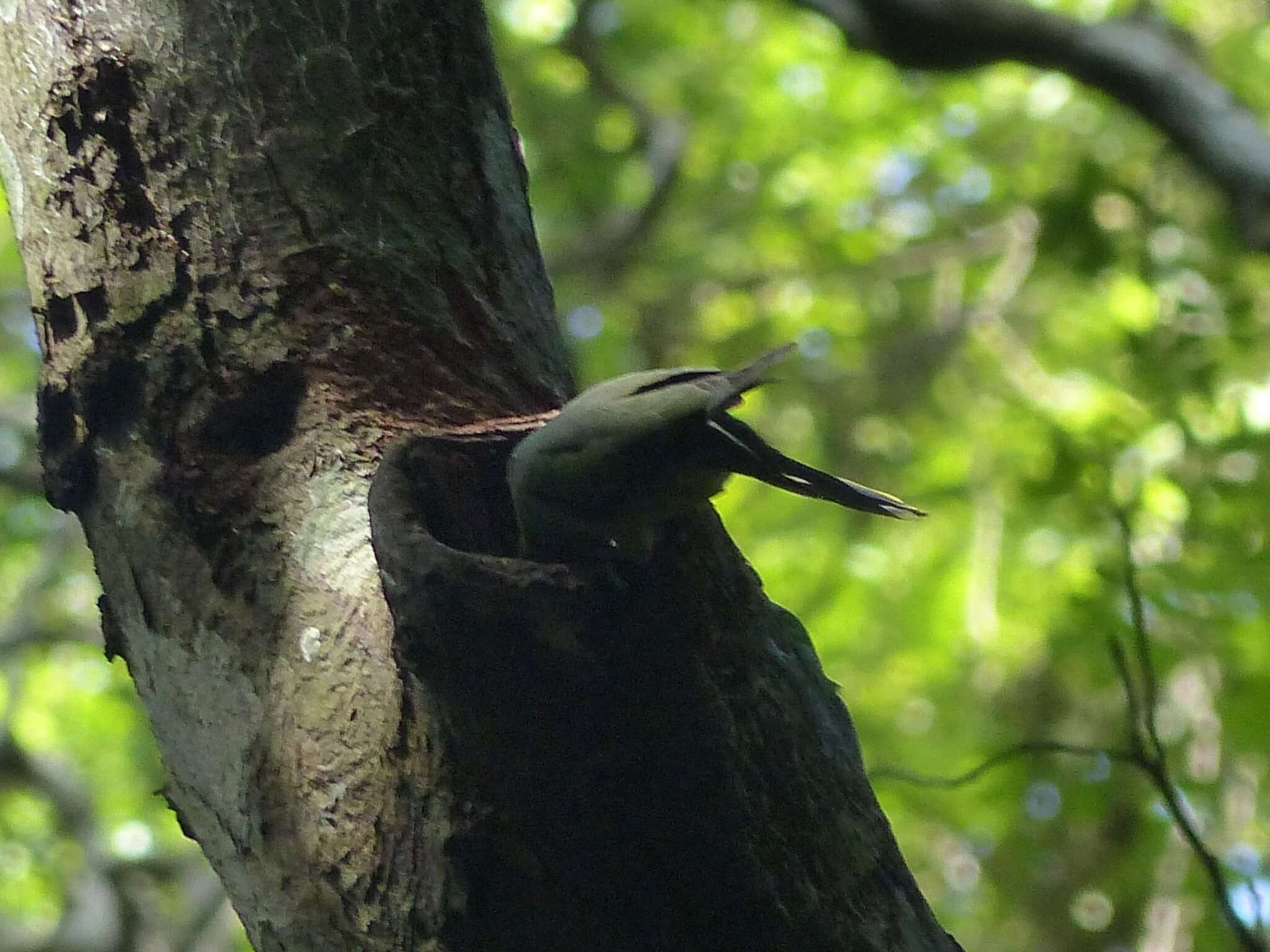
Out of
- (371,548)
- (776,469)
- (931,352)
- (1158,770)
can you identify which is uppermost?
(776,469)

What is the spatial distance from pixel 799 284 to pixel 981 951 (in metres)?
3.70

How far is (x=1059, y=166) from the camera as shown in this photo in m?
6.11

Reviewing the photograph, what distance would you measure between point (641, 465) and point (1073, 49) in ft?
11.7

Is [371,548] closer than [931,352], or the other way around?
[371,548]

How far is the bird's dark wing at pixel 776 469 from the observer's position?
1025 mm

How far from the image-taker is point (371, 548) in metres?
1.21

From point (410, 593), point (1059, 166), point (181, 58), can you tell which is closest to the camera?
point (410, 593)

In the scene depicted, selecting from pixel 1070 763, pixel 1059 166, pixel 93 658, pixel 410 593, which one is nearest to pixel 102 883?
pixel 93 658

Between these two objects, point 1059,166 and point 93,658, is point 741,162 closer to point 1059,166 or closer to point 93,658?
point 1059,166

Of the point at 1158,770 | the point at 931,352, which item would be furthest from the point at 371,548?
the point at 931,352

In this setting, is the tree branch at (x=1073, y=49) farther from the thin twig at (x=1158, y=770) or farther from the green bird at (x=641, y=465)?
the green bird at (x=641, y=465)

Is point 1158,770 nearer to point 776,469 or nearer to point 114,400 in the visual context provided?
point 776,469

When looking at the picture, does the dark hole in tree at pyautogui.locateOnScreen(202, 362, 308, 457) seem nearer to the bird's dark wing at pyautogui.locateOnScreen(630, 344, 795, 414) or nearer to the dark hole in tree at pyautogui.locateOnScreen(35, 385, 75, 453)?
the dark hole in tree at pyautogui.locateOnScreen(35, 385, 75, 453)

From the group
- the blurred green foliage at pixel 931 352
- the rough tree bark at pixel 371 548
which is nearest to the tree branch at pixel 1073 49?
the blurred green foliage at pixel 931 352
